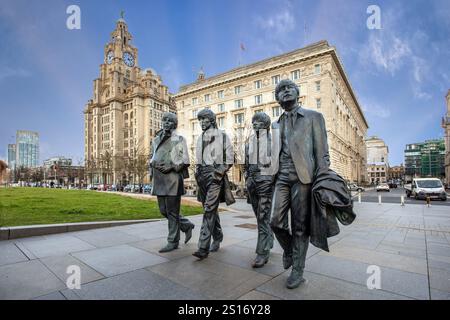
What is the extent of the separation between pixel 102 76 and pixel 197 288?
111 meters

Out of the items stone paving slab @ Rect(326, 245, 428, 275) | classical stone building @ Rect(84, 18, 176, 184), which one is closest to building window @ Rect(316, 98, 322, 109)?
stone paving slab @ Rect(326, 245, 428, 275)

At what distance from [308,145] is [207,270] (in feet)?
7.26

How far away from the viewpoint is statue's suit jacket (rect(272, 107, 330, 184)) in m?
3.19

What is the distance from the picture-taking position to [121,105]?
9162cm

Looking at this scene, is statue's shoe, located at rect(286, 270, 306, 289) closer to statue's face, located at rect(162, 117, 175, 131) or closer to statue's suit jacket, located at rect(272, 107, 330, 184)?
statue's suit jacket, located at rect(272, 107, 330, 184)

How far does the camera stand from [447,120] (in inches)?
2657

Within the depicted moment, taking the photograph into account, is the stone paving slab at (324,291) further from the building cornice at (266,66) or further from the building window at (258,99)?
the building window at (258,99)

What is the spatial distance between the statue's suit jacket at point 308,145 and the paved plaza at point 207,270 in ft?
4.62

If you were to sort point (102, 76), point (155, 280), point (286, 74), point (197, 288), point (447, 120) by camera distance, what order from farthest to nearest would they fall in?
point (102, 76) < point (447, 120) < point (286, 74) < point (155, 280) < point (197, 288)

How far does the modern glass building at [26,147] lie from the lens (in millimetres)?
92562

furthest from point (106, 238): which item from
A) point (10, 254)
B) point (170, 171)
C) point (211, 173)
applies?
point (211, 173)

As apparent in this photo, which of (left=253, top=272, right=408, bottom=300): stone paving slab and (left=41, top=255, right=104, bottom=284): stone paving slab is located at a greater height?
(left=41, top=255, right=104, bottom=284): stone paving slab
